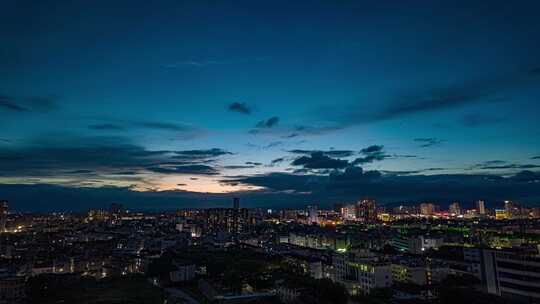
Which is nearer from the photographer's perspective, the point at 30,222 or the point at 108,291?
the point at 108,291

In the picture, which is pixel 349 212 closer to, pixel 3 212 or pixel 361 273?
pixel 3 212

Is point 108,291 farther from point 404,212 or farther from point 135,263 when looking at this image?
point 404,212

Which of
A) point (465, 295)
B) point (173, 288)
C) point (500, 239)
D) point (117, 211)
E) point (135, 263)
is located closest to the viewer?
point (465, 295)

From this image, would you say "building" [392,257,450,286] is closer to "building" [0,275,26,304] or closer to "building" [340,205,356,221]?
"building" [0,275,26,304]

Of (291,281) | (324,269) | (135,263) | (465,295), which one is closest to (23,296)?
(135,263)

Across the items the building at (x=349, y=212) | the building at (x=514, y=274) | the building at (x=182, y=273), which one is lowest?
the building at (x=182, y=273)

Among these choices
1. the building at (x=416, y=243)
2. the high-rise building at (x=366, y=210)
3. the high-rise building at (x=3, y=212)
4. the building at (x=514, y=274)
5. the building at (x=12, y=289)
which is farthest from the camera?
the high-rise building at (x=366, y=210)

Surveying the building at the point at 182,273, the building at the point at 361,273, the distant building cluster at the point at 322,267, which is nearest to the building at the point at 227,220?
the distant building cluster at the point at 322,267

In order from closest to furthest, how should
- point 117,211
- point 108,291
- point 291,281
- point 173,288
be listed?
point 291,281 → point 108,291 → point 173,288 → point 117,211

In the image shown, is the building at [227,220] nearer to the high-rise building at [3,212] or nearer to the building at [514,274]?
the high-rise building at [3,212]
